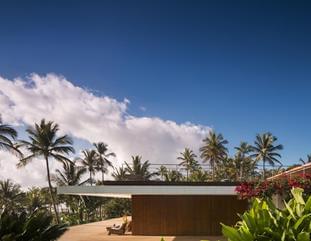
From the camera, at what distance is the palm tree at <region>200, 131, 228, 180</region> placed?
189 ft

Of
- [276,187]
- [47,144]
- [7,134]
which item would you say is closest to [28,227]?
[276,187]

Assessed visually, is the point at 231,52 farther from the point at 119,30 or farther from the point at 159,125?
the point at 159,125

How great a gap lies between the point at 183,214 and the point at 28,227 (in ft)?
50.8

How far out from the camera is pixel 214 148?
2260 inches

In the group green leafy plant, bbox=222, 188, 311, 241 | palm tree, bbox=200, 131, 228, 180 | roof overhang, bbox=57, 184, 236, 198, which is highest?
palm tree, bbox=200, 131, 228, 180

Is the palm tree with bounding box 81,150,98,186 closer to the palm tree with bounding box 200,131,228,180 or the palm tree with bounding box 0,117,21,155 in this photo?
the palm tree with bounding box 200,131,228,180

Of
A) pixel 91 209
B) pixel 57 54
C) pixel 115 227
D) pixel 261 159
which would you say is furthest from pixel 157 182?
pixel 261 159

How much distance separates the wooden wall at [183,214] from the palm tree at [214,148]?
33811 mm

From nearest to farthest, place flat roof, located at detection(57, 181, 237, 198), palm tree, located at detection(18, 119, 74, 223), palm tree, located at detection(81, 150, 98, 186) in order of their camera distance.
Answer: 1. flat roof, located at detection(57, 181, 237, 198)
2. palm tree, located at detection(18, 119, 74, 223)
3. palm tree, located at detection(81, 150, 98, 186)

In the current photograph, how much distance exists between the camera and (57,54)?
17.1m

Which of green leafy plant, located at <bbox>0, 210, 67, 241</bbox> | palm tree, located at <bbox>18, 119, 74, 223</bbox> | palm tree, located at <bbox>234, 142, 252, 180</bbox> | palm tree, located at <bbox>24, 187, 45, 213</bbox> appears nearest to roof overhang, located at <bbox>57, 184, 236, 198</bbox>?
green leafy plant, located at <bbox>0, 210, 67, 241</bbox>

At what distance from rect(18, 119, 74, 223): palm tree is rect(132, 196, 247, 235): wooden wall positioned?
641 inches

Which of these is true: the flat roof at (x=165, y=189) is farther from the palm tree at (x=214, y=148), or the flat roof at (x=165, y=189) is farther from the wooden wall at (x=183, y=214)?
the palm tree at (x=214, y=148)

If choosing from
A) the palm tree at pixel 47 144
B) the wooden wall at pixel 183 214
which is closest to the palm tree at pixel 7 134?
the wooden wall at pixel 183 214
